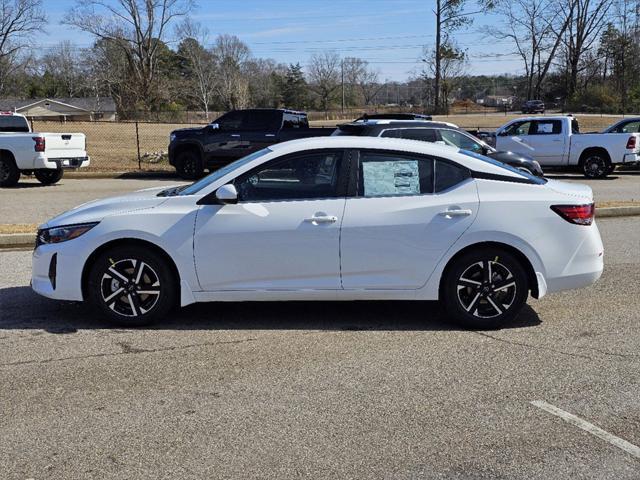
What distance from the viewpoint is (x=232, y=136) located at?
784 inches

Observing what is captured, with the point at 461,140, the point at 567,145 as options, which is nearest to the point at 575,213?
the point at 461,140

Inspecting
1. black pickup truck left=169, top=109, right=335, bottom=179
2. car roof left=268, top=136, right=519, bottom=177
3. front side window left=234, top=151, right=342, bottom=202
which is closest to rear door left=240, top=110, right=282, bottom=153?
black pickup truck left=169, top=109, right=335, bottom=179

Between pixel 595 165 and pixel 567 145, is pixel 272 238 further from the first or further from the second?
Answer: pixel 595 165

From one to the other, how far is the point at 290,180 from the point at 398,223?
0.98 m

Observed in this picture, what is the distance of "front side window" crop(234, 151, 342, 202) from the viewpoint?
5852 mm

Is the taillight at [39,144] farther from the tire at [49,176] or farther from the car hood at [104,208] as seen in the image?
the car hood at [104,208]

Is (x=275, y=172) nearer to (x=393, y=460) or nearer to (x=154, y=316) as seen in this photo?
(x=154, y=316)

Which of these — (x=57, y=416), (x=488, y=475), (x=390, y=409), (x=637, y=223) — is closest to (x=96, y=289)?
(x=57, y=416)

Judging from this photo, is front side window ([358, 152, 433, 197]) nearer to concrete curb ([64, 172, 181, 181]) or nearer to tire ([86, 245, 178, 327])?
tire ([86, 245, 178, 327])

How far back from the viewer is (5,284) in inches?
296

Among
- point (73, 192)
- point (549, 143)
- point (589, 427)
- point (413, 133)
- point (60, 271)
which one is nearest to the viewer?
point (589, 427)

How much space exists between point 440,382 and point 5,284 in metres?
5.09

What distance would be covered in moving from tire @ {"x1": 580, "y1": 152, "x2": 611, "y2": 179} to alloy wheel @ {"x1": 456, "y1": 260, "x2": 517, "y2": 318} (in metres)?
16.5

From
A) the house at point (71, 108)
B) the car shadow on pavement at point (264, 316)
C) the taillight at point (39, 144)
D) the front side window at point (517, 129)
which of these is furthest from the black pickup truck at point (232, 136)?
the house at point (71, 108)
